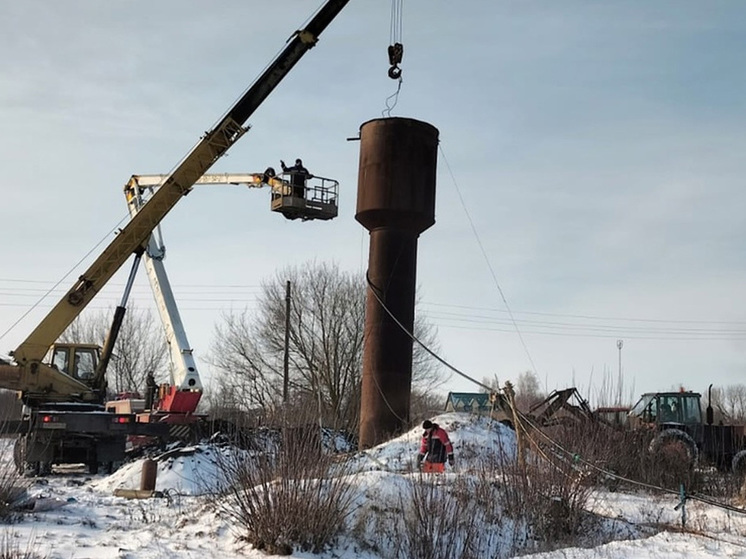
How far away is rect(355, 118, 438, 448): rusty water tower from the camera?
19734mm

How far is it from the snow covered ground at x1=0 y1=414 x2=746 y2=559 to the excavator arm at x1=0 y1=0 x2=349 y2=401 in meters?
5.48

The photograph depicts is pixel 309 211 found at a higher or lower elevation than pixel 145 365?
higher

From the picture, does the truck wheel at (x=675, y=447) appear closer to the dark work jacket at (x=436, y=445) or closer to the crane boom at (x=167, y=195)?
the dark work jacket at (x=436, y=445)

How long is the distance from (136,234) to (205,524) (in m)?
13.5

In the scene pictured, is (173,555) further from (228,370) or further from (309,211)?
(228,370)

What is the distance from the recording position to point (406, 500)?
11.2 meters

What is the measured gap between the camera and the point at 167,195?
76.0 feet

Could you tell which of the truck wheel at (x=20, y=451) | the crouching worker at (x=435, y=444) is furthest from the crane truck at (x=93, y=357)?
the crouching worker at (x=435, y=444)

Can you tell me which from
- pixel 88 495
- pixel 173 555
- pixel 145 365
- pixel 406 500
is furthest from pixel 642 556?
pixel 145 365

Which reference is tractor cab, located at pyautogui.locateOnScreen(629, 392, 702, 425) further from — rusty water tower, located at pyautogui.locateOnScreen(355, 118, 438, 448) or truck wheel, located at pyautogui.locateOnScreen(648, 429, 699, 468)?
rusty water tower, located at pyautogui.locateOnScreen(355, 118, 438, 448)

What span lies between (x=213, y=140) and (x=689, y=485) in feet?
48.0

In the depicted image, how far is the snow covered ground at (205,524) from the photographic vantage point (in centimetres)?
1012

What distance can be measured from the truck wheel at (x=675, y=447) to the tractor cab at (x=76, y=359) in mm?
14430

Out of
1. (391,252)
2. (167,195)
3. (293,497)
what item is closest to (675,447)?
(391,252)
